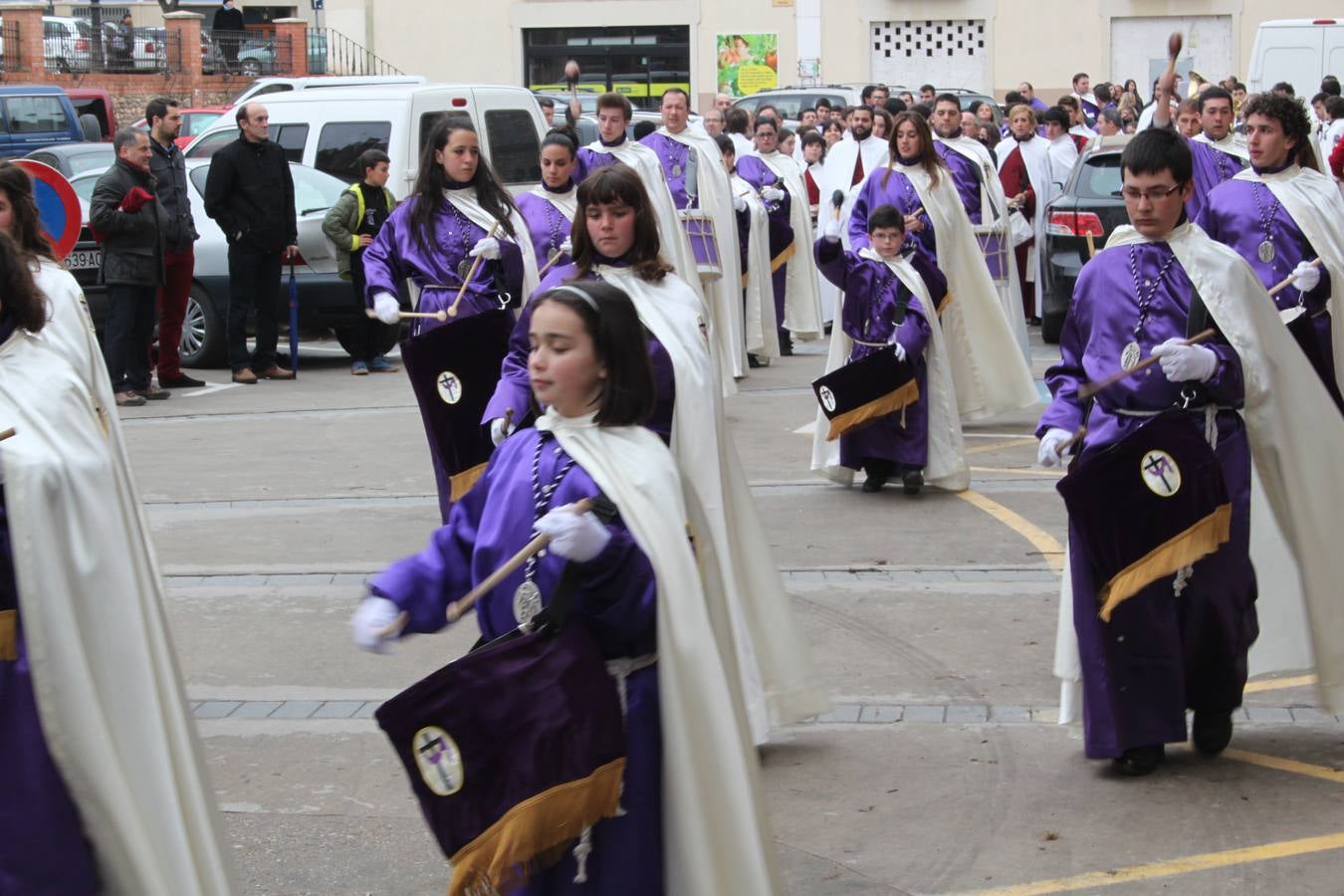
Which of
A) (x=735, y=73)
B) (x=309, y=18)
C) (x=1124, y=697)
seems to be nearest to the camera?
(x=1124, y=697)

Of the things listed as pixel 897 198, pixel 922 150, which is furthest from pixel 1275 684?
pixel 922 150

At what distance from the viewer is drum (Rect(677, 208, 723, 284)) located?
12422 millimetres

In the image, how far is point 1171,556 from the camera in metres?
4.91

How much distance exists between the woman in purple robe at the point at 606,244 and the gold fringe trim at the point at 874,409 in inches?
144

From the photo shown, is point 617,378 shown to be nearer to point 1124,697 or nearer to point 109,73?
point 1124,697

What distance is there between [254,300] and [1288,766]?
A: 988cm

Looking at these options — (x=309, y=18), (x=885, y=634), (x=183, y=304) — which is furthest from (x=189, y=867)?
(x=309, y=18)

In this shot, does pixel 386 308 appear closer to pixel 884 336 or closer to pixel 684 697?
pixel 884 336

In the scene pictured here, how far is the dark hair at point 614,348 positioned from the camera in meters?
3.50

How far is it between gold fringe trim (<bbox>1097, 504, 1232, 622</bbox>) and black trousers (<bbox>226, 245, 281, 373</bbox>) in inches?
379

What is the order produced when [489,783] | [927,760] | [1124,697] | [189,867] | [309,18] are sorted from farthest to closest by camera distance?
1. [309,18]
2. [927,760]
3. [1124,697]
4. [189,867]
5. [489,783]

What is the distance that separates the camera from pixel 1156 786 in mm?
5188

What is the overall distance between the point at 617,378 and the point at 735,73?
38.0m

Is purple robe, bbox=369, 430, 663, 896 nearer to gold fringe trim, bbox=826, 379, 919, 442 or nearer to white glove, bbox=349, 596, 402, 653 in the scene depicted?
white glove, bbox=349, 596, 402, 653
